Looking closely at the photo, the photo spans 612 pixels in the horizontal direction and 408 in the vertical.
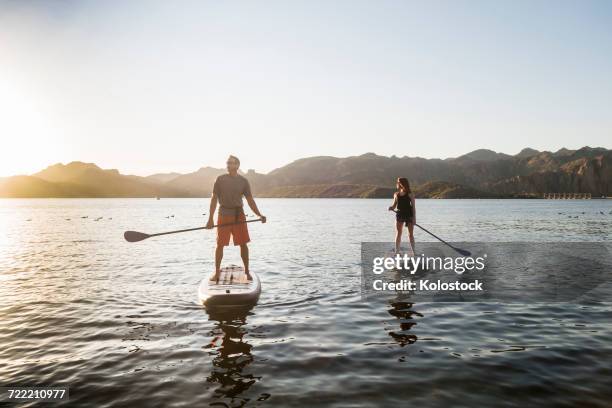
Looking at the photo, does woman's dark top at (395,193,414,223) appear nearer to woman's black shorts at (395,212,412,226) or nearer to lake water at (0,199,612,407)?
woman's black shorts at (395,212,412,226)

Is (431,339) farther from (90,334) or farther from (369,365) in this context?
(90,334)

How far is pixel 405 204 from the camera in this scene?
17.6 m

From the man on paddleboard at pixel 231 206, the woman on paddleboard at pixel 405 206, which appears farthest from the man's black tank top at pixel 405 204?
the man on paddleboard at pixel 231 206

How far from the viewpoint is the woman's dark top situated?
17.6m

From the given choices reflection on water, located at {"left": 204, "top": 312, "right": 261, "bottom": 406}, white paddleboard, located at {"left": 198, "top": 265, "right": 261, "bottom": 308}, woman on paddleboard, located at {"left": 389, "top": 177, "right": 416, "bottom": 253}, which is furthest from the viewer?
woman on paddleboard, located at {"left": 389, "top": 177, "right": 416, "bottom": 253}

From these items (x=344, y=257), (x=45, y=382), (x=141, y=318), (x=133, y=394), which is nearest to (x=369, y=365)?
(x=133, y=394)

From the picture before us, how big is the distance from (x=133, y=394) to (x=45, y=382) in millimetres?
1726

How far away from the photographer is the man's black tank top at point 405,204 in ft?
57.8

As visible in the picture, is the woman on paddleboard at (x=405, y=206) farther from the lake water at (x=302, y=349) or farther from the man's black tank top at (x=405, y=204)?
the lake water at (x=302, y=349)

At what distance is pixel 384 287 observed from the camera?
13.6m

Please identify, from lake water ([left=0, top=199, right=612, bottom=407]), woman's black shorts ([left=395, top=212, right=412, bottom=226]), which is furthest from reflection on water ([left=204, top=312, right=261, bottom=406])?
woman's black shorts ([left=395, top=212, right=412, bottom=226])

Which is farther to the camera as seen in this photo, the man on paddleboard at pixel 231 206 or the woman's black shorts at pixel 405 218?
the woman's black shorts at pixel 405 218

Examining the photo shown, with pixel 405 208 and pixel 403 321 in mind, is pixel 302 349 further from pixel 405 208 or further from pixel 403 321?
pixel 405 208

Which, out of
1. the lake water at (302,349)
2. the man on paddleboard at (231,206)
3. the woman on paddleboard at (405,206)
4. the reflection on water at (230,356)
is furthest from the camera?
the woman on paddleboard at (405,206)
